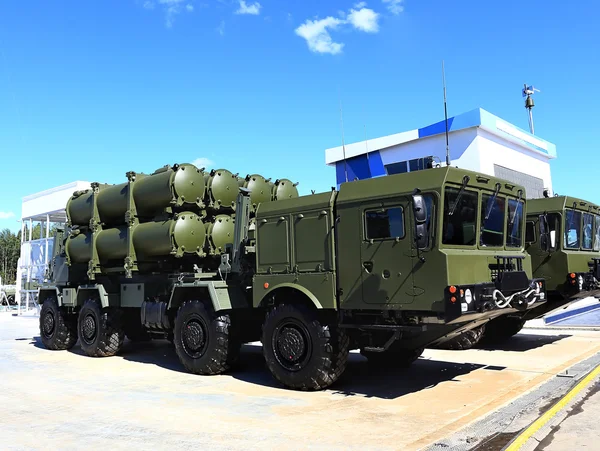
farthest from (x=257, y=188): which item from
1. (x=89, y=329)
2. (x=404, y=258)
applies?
(x=89, y=329)

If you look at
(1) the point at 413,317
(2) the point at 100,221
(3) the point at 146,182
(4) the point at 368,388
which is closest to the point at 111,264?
(2) the point at 100,221

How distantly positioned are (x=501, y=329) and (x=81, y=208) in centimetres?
1007

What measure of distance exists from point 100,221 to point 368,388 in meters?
7.38

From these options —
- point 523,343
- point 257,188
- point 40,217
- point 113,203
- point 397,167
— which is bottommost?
point 523,343

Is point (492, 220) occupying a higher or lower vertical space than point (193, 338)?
higher

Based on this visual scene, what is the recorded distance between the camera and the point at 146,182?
10.7 metres

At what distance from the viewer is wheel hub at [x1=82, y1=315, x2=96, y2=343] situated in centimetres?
1180

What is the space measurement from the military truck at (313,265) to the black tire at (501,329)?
370 centimetres

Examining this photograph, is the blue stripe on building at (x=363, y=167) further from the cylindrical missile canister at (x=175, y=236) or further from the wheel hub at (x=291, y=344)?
the wheel hub at (x=291, y=344)

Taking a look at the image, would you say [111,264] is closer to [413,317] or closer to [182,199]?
[182,199]

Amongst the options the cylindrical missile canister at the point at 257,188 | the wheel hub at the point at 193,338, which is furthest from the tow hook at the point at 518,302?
the cylindrical missile canister at the point at 257,188

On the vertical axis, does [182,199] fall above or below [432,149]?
below

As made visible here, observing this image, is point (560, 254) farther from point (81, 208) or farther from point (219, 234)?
point (81, 208)

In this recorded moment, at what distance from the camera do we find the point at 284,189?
1106 cm
